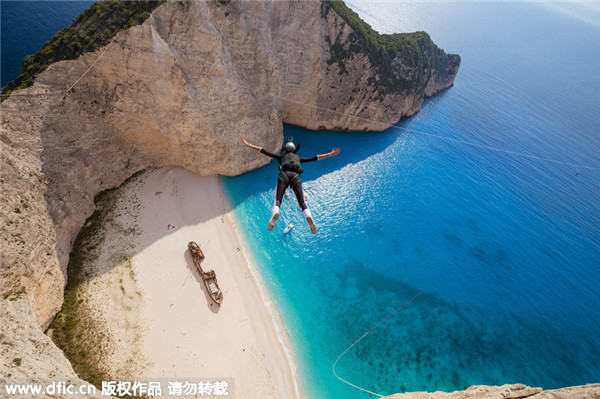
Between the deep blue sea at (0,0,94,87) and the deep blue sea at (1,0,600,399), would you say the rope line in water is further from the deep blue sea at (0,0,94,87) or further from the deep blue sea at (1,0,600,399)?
the deep blue sea at (0,0,94,87)

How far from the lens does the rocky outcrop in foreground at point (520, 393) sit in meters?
9.00

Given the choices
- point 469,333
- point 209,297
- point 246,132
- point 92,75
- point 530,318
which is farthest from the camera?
point 246,132

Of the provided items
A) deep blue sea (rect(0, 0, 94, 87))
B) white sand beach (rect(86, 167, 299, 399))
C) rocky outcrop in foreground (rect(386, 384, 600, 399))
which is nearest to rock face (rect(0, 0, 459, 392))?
white sand beach (rect(86, 167, 299, 399))

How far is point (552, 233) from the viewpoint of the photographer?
26641 mm

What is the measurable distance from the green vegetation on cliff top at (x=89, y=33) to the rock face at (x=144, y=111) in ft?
1.92

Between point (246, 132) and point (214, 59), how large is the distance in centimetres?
618

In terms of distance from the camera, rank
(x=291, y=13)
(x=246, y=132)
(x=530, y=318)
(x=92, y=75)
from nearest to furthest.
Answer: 1. (x=92, y=75)
2. (x=530, y=318)
3. (x=246, y=132)
4. (x=291, y=13)

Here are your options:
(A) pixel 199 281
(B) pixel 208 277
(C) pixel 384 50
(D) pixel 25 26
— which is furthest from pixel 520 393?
(D) pixel 25 26

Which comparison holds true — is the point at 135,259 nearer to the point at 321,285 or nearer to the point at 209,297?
the point at 209,297

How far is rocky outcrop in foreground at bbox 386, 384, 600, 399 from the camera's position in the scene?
29.5ft

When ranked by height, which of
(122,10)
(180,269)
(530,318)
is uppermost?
(122,10)

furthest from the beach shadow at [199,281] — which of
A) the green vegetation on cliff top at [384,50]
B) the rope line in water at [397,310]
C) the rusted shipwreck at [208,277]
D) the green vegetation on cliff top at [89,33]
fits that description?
the green vegetation on cliff top at [384,50]

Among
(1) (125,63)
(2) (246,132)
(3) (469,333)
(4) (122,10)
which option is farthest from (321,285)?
(4) (122,10)

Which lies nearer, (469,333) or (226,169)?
(469,333)
